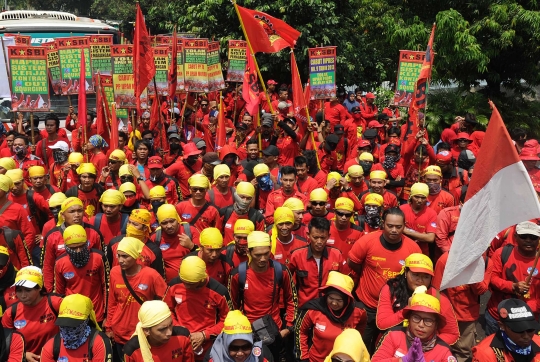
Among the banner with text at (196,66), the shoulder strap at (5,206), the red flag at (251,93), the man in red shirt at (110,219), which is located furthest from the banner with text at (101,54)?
the man in red shirt at (110,219)

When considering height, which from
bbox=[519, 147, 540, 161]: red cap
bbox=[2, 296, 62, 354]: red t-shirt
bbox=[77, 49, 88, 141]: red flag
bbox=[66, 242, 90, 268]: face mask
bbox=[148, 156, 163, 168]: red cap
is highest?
bbox=[77, 49, 88, 141]: red flag

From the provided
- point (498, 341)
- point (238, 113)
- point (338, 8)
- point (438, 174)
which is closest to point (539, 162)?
point (438, 174)

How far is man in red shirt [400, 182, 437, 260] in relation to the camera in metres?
7.25

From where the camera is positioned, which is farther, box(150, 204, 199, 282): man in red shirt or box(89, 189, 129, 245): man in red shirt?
box(89, 189, 129, 245): man in red shirt

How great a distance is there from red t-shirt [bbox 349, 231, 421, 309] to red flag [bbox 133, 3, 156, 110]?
5865 millimetres

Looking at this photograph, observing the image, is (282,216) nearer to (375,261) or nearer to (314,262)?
(314,262)

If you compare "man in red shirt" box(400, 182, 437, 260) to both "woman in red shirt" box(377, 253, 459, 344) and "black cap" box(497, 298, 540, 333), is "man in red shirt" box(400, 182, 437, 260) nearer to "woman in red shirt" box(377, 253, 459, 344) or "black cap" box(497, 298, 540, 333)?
"woman in red shirt" box(377, 253, 459, 344)

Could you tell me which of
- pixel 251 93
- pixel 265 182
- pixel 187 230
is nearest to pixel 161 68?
pixel 251 93

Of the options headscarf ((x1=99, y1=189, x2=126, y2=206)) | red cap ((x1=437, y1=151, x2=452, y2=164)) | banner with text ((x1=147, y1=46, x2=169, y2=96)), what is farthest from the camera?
banner with text ((x1=147, y1=46, x2=169, y2=96))

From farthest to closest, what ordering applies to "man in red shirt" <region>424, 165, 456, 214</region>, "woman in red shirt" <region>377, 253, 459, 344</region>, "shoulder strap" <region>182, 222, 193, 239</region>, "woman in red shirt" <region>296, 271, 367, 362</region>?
1. "man in red shirt" <region>424, 165, 456, 214</region>
2. "shoulder strap" <region>182, 222, 193, 239</region>
3. "woman in red shirt" <region>296, 271, 367, 362</region>
4. "woman in red shirt" <region>377, 253, 459, 344</region>

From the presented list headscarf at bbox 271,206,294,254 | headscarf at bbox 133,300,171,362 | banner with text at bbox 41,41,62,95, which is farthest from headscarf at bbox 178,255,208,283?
banner with text at bbox 41,41,62,95

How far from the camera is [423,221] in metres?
7.34

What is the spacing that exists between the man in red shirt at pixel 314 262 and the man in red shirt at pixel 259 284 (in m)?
0.24

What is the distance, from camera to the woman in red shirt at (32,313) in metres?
5.43
